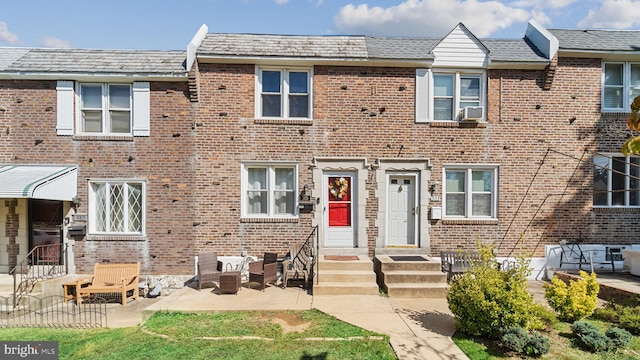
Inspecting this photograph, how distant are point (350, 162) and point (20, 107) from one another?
9.85 metres

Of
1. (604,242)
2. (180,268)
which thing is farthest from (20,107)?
(604,242)

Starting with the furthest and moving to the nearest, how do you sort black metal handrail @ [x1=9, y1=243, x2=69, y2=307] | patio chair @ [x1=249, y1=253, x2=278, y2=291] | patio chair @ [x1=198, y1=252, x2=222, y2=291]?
black metal handrail @ [x1=9, y1=243, x2=69, y2=307] → patio chair @ [x1=198, y1=252, x2=222, y2=291] → patio chair @ [x1=249, y1=253, x2=278, y2=291]

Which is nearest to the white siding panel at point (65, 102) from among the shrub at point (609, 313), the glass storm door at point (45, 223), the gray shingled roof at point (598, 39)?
the glass storm door at point (45, 223)

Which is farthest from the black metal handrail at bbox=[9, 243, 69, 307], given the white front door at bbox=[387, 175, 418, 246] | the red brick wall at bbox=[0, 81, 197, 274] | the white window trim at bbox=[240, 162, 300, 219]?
the white front door at bbox=[387, 175, 418, 246]

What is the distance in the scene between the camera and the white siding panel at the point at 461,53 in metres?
10.8

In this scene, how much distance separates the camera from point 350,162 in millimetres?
10656

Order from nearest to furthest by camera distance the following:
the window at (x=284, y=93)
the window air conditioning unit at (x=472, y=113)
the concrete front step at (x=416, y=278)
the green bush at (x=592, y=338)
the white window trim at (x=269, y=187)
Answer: the green bush at (x=592, y=338) → the concrete front step at (x=416, y=278) → the window air conditioning unit at (x=472, y=113) → the white window trim at (x=269, y=187) → the window at (x=284, y=93)

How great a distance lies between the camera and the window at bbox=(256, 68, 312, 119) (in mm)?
10773

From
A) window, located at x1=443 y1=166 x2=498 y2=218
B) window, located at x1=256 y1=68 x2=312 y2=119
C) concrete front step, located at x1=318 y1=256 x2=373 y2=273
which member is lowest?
concrete front step, located at x1=318 y1=256 x2=373 y2=273

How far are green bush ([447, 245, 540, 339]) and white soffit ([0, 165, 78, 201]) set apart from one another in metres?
10.3

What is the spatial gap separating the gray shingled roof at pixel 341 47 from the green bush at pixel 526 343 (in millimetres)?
7767

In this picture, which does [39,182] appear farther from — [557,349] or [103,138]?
[557,349]

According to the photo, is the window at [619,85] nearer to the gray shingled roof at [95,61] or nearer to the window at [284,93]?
the window at [284,93]

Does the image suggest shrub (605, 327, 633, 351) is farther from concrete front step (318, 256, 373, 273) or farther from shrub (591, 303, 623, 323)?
concrete front step (318, 256, 373, 273)
